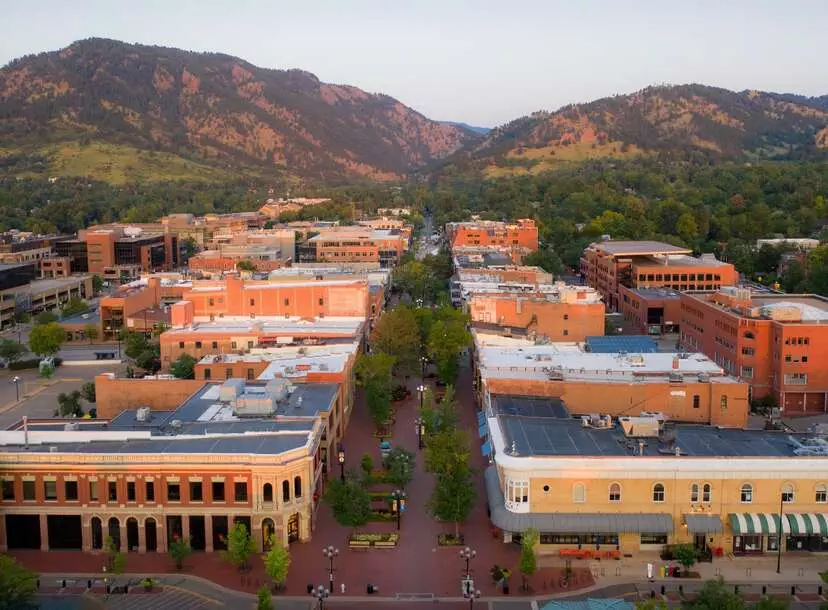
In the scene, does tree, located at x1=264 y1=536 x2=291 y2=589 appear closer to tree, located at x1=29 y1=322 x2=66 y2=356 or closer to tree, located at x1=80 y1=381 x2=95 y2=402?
tree, located at x1=80 y1=381 x2=95 y2=402

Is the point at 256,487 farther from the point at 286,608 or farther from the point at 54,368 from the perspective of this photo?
the point at 54,368

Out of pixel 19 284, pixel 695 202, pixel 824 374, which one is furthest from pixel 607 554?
pixel 695 202

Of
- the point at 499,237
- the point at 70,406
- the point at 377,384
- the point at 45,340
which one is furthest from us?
the point at 499,237

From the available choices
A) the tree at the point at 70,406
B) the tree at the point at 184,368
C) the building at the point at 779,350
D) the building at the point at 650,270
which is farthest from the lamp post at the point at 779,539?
the building at the point at 650,270

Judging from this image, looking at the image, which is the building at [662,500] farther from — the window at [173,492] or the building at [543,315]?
the building at [543,315]

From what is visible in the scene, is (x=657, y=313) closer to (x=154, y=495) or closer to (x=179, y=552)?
(x=154, y=495)

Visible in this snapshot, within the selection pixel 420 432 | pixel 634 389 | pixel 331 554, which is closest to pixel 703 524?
pixel 634 389

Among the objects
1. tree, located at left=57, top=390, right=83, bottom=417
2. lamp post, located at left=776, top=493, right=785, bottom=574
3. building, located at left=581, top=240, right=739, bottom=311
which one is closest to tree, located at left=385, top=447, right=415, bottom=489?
lamp post, located at left=776, top=493, right=785, bottom=574

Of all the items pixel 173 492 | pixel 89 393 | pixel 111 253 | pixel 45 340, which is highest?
pixel 111 253
